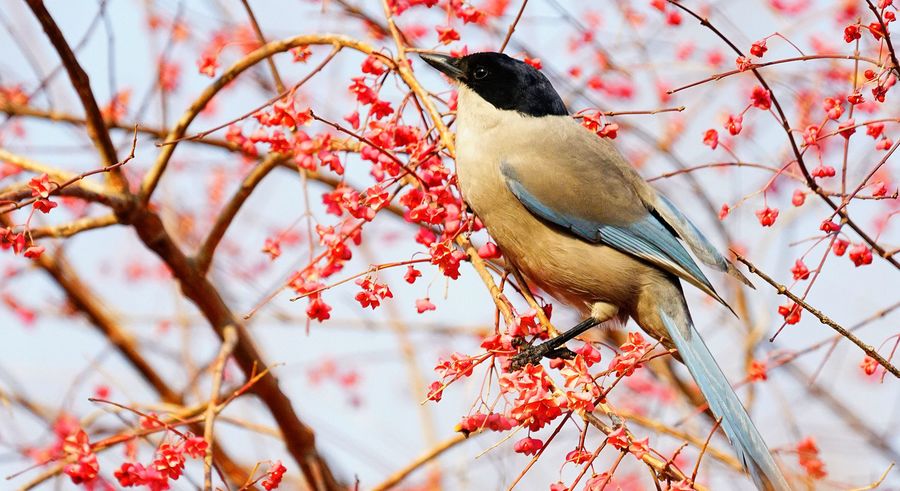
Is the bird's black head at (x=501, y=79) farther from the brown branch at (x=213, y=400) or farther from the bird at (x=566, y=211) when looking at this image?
the brown branch at (x=213, y=400)

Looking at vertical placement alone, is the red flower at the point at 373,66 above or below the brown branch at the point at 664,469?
above

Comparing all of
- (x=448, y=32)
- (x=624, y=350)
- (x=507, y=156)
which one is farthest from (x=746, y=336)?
(x=624, y=350)

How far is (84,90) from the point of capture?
8.86ft

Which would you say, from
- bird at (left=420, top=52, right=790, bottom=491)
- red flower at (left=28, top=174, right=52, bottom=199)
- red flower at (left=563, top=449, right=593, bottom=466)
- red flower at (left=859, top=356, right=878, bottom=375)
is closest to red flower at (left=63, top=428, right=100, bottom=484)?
red flower at (left=28, top=174, right=52, bottom=199)

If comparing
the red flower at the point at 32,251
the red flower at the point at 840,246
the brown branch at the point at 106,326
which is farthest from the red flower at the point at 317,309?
the brown branch at the point at 106,326

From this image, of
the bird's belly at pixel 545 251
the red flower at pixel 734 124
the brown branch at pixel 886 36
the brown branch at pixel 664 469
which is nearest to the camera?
the brown branch at pixel 664 469

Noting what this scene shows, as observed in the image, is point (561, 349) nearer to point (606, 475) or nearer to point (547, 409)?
point (547, 409)

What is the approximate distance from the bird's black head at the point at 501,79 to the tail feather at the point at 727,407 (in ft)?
2.65

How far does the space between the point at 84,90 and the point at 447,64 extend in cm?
109

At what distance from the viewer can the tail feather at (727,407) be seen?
2.31 meters

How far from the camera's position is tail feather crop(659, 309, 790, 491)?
2309 millimetres

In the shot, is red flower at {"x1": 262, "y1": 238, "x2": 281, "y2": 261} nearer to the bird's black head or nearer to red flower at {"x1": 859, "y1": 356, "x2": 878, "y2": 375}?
the bird's black head

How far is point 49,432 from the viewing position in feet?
13.0

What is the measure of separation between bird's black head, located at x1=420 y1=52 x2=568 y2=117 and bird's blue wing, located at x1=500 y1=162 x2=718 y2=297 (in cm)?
27
